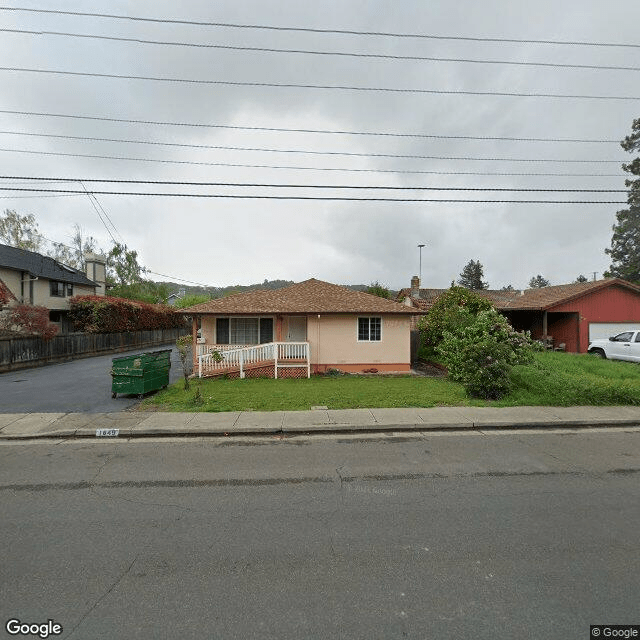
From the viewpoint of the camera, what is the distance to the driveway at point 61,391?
9.78 meters

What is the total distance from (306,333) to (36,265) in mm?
25552

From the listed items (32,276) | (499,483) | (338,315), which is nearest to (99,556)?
(499,483)

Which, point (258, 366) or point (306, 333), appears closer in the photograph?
point (258, 366)

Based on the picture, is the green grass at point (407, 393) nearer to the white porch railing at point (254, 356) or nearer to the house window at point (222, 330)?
the white porch railing at point (254, 356)

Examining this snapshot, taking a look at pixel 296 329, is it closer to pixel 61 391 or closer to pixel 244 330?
pixel 244 330

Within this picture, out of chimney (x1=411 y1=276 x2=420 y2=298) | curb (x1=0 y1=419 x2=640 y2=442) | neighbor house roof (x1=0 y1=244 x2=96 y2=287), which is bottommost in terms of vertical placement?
curb (x1=0 y1=419 x2=640 y2=442)

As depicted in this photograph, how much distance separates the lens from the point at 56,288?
2961cm

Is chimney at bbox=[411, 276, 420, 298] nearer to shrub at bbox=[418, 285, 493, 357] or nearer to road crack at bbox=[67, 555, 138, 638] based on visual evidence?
shrub at bbox=[418, 285, 493, 357]

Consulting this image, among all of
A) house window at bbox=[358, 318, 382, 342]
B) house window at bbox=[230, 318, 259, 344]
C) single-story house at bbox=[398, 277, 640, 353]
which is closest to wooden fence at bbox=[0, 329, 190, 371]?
house window at bbox=[230, 318, 259, 344]

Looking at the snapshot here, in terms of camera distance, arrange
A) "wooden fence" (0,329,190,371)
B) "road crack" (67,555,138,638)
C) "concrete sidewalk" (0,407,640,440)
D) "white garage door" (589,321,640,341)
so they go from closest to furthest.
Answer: "road crack" (67,555,138,638)
"concrete sidewalk" (0,407,640,440)
"wooden fence" (0,329,190,371)
"white garage door" (589,321,640,341)

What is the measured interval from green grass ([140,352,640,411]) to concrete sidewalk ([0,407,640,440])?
428mm

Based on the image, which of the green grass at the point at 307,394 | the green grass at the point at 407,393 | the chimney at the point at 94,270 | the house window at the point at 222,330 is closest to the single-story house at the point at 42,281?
the chimney at the point at 94,270

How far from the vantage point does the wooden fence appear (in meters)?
17.3

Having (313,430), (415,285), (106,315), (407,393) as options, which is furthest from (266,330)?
(106,315)
